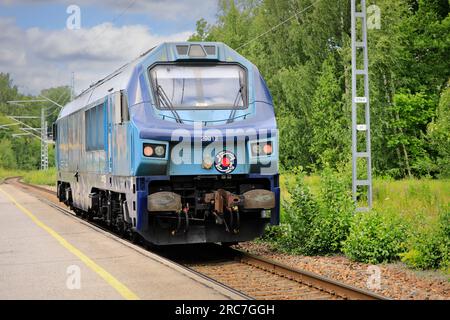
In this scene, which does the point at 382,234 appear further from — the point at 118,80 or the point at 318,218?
the point at 118,80

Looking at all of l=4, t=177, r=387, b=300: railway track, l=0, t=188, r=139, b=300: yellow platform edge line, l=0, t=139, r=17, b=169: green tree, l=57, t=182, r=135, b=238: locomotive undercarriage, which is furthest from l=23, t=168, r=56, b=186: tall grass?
l=4, t=177, r=387, b=300: railway track

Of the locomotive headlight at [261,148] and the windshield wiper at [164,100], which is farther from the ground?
the windshield wiper at [164,100]

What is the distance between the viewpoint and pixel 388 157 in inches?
1491

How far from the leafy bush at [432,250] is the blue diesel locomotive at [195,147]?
2.36m

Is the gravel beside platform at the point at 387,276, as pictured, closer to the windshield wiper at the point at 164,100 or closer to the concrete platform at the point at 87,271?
the concrete platform at the point at 87,271

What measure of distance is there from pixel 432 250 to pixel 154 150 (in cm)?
437

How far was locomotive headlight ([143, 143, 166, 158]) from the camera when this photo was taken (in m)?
11.6

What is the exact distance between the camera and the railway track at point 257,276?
9156 mm

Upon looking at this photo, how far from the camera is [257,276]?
35.9ft

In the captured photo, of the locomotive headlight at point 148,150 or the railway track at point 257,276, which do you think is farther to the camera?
the locomotive headlight at point 148,150

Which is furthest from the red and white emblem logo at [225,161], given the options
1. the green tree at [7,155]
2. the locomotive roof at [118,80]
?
the green tree at [7,155]

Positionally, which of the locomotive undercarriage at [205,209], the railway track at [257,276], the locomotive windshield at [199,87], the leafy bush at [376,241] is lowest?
the railway track at [257,276]
